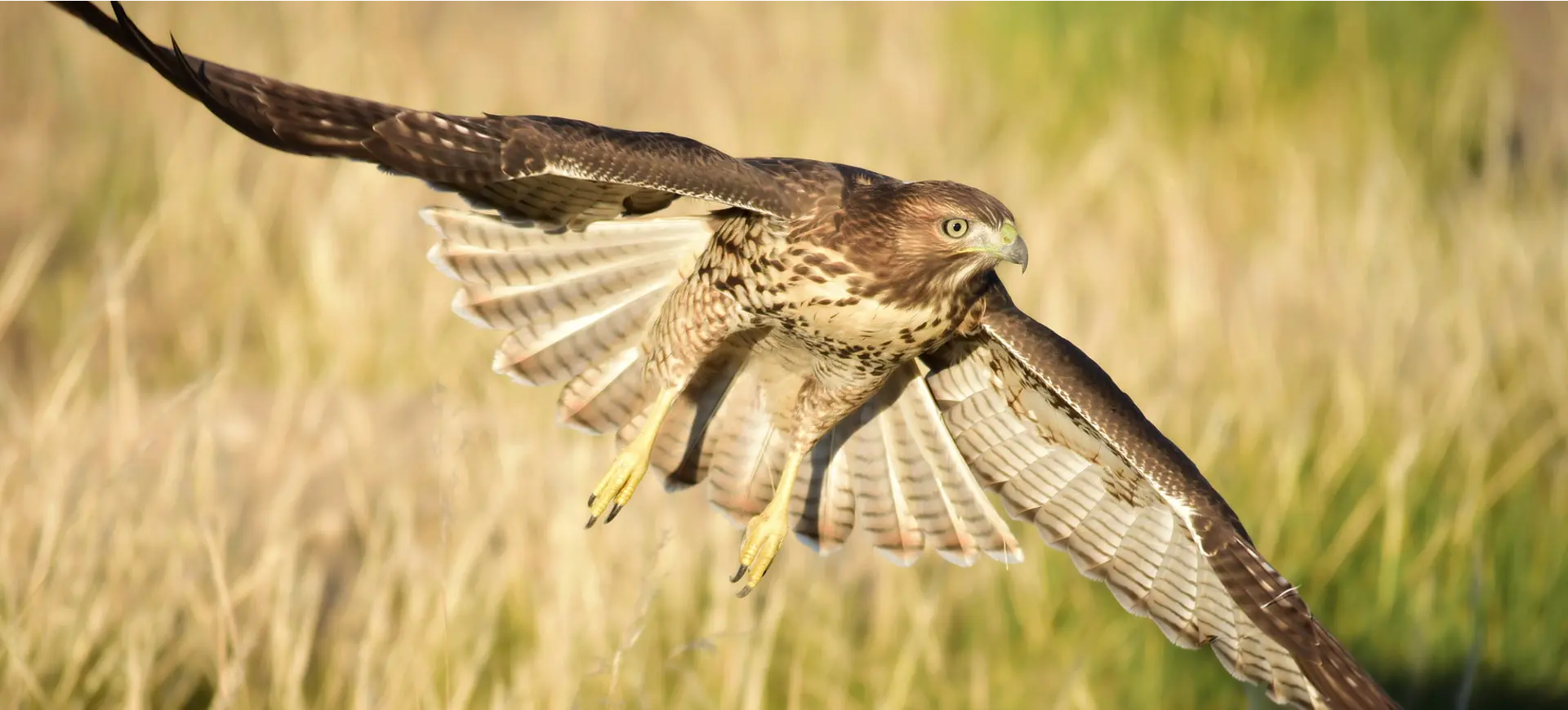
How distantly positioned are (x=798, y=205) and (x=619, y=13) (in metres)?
8.85

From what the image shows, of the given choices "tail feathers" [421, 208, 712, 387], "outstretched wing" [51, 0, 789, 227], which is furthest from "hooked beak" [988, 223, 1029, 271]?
"tail feathers" [421, 208, 712, 387]

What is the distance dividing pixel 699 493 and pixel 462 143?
328 cm

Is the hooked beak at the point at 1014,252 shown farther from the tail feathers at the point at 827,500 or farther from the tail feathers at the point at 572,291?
the tail feathers at the point at 827,500

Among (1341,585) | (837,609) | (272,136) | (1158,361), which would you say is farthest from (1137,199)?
(272,136)

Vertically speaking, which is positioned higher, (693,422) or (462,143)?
(462,143)

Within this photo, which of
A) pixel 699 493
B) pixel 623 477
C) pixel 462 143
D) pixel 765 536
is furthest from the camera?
pixel 699 493

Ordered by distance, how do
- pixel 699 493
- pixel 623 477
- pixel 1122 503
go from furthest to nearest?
pixel 699 493, pixel 1122 503, pixel 623 477

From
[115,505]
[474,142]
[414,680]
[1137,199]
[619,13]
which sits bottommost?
[414,680]

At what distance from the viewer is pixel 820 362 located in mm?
4012

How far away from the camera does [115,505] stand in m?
Result: 4.66

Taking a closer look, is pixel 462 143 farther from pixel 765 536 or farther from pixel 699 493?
pixel 699 493

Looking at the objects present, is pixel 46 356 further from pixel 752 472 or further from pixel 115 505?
pixel 752 472

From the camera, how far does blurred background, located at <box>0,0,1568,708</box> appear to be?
4543mm

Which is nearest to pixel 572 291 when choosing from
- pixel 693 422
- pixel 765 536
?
pixel 693 422
